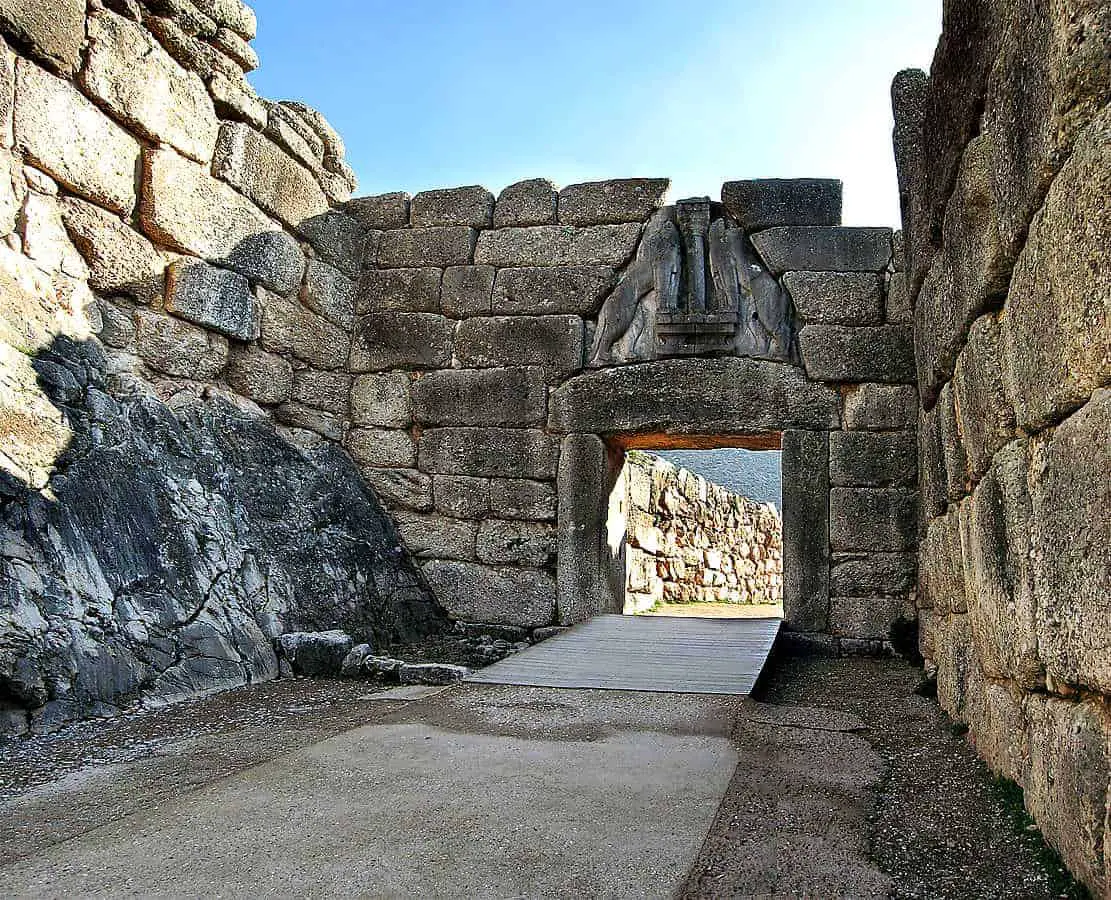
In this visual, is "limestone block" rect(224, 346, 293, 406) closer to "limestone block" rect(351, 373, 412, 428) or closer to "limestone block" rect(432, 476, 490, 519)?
"limestone block" rect(351, 373, 412, 428)

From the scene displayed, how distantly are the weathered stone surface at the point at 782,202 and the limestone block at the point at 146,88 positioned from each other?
3596 mm

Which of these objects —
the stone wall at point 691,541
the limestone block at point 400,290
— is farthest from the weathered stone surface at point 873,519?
the limestone block at point 400,290

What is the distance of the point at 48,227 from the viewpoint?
4.61m

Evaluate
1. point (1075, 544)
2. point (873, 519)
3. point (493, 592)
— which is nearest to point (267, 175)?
point (493, 592)

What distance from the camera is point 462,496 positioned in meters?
6.75

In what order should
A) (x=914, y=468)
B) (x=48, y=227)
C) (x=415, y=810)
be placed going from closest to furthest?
(x=415, y=810)
(x=48, y=227)
(x=914, y=468)

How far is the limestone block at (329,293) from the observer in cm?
664

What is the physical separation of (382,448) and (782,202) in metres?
3.50

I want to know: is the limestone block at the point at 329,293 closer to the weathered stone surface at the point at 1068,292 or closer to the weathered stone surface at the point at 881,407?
the weathered stone surface at the point at 881,407

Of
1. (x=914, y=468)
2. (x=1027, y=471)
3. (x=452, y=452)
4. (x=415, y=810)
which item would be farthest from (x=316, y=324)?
(x=1027, y=471)

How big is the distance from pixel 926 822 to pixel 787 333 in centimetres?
421

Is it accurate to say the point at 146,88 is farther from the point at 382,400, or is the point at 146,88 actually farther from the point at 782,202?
the point at 782,202

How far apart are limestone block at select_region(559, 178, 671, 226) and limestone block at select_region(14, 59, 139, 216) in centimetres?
304

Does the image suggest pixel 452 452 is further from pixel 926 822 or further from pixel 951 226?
pixel 926 822
